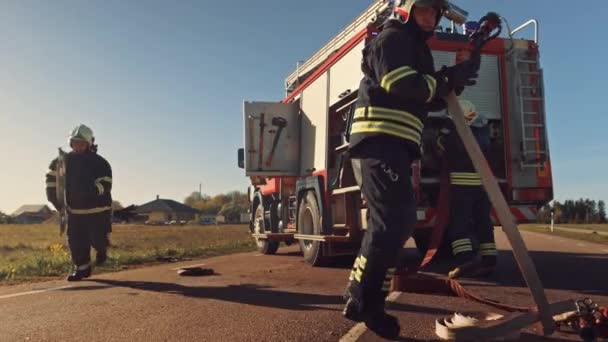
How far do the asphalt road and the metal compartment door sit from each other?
9.91 feet

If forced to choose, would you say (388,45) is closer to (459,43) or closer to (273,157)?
(459,43)

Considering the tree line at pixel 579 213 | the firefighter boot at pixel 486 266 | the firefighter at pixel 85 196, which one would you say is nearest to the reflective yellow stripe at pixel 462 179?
the firefighter boot at pixel 486 266

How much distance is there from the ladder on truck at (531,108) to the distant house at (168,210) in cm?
10548

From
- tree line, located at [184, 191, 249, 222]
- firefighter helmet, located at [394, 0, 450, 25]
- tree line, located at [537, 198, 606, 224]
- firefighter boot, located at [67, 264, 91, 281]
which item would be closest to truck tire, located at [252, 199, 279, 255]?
firefighter boot, located at [67, 264, 91, 281]

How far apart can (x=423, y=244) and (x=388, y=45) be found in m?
6.03

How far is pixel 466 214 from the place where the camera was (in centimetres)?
606

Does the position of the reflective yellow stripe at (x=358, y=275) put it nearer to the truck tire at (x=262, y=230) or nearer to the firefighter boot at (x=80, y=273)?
the firefighter boot at (x=80, y=273)

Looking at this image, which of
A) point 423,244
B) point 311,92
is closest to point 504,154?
point 423,244

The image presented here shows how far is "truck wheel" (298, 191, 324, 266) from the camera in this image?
7896 millimetres

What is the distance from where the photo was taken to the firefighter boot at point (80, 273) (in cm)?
678

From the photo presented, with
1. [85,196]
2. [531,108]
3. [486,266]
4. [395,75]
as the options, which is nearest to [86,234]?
[85,196]

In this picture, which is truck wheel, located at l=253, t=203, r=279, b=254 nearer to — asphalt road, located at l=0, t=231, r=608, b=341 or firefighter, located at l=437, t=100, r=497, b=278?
asphalt road, located at l=0, t=231, r=608, b=341

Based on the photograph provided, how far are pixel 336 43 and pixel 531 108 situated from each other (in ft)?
10.5

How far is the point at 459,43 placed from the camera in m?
6.95
